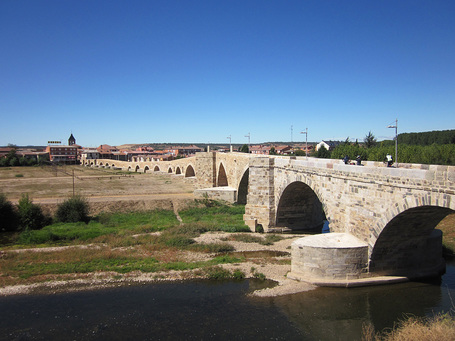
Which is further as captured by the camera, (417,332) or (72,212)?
(72,212)

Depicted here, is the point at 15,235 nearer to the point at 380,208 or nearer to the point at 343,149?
the point at 380,208

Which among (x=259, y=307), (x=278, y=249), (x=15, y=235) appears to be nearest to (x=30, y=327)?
(x=259, y=307)

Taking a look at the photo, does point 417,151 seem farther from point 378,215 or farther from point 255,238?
point 378,215

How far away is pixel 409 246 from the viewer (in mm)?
13367

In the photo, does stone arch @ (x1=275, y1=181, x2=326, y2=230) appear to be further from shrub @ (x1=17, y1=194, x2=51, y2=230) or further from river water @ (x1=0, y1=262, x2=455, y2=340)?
shrub @ (x1=17, y1=194, x2=51, y2=230)

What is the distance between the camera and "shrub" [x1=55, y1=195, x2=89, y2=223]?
24.7 metres

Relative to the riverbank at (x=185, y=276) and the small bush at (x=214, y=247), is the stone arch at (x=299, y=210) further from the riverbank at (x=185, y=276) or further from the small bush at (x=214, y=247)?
the small bush at (x=214, y=247)

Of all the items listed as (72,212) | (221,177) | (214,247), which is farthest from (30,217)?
(221,177)

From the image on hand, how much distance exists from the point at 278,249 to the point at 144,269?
7.11m

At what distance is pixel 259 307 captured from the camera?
1198 centimetres

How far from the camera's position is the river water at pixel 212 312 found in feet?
34.2

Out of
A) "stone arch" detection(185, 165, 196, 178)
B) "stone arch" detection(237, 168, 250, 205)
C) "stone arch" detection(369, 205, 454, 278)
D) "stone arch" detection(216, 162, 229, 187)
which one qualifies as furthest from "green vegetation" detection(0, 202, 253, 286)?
"stone arch" detection(185, 165, 196, 178)

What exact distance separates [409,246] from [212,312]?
7975mm

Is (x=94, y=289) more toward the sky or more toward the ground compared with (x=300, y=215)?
more toward the ground
